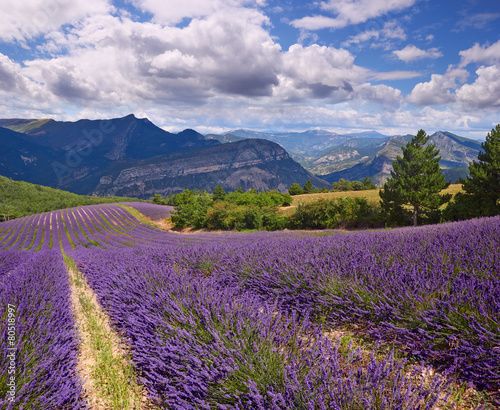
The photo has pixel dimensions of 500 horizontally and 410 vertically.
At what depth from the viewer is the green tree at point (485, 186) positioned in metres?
16.5

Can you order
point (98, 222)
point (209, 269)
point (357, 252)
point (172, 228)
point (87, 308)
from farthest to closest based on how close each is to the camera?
point (98, 222)
point (172, 228)
point (209, 269)
point (87, 308)
point (357, 252)

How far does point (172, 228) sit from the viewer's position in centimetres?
3288

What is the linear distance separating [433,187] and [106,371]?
24.3m

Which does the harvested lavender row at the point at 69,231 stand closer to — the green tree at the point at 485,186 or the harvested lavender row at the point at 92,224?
the harvested lavender row at the point at 92,224

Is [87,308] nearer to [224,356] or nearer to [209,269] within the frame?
[209,269]

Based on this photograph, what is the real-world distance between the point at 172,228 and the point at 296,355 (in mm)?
32837

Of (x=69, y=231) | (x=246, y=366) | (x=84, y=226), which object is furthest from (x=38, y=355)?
(x=84, y=226)

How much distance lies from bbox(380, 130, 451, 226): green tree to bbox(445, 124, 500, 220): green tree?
198 centimetres

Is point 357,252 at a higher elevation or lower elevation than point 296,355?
higher

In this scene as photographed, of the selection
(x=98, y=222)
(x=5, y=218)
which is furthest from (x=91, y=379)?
(x=5, y=218)

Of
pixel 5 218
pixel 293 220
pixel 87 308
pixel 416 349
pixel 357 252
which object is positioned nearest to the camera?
pixel 416 349

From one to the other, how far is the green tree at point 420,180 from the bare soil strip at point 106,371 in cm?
2255

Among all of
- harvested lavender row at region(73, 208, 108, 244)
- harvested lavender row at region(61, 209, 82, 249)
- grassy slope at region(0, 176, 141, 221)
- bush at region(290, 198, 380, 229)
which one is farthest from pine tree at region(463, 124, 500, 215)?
grassy slope at region(0, 176, 141, 221)

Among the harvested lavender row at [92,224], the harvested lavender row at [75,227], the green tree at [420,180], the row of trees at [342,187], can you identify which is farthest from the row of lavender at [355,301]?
the row of trees at [342,187]
